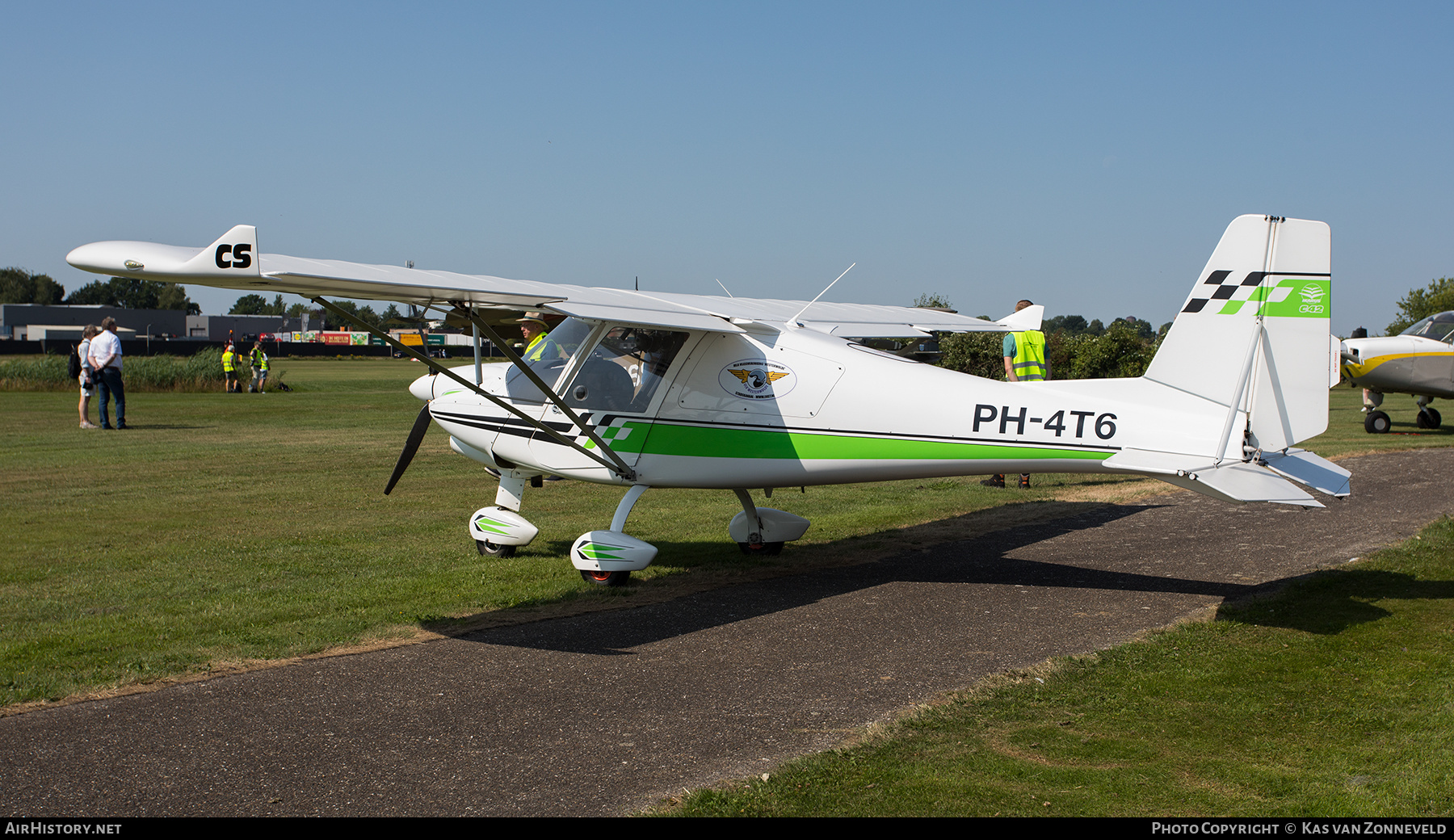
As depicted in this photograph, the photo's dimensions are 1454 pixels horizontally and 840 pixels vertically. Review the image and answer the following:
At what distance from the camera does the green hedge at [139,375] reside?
29.6 m

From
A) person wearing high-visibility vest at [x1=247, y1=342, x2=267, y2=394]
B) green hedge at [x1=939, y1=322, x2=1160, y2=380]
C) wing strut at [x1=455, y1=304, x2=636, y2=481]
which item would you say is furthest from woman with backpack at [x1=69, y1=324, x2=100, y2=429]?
green hedge at [x1=939, y1=322, x2=1160, y2=380]

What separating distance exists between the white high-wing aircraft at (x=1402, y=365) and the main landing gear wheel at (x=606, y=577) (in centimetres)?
1691

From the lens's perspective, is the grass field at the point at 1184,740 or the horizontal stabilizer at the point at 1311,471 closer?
the grass field at the point at 1184,740

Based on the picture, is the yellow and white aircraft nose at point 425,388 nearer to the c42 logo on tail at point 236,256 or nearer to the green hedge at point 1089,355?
the c42 logo on tail at point 236,256

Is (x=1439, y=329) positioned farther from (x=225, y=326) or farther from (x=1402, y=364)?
(x=225, y=326)

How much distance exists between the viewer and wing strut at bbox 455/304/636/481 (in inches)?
276

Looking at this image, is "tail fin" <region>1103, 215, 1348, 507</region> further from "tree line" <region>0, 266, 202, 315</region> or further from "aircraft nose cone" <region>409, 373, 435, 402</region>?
"tree line" <region>0, 266, 202, 315</region>

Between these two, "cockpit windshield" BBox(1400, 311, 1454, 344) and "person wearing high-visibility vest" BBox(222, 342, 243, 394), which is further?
"person wearing high-visibility vest" BBox(222, 342, 243, 394)

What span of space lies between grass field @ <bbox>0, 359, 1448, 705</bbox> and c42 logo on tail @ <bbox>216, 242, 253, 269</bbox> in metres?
2.14

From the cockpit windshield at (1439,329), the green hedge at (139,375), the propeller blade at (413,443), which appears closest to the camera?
the propeller blade at (413,443)

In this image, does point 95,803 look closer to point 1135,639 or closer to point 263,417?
point 1135,639

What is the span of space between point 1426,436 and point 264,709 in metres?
19.7

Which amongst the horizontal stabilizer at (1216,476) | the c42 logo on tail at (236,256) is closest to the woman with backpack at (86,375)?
the c42 logo on tail at (236,256)

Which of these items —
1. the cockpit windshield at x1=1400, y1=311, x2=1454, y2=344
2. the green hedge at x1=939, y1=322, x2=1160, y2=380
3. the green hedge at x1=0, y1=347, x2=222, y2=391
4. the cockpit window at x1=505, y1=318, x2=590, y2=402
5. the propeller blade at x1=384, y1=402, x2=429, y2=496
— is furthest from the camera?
the green hedge at x1=0, y1=347, x2=222, y2=391
